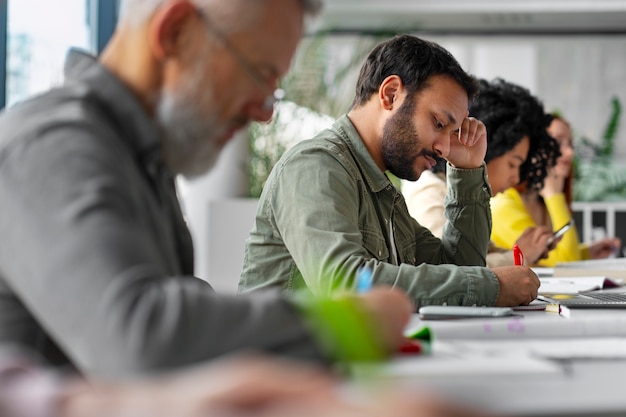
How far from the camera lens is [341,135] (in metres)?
2.25

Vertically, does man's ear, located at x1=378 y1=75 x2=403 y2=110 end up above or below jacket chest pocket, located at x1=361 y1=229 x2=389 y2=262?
above

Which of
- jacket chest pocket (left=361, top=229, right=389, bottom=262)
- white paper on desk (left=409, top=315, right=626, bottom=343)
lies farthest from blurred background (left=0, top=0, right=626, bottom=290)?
white paper on desk (left=409, top=315, right=626, bottom=343)

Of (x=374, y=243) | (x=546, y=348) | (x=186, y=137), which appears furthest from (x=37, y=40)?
(x=546, y=348)

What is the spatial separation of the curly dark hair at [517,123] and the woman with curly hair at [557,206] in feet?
0.34

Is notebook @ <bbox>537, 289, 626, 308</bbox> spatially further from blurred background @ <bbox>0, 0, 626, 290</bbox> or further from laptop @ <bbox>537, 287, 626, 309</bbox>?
blurred background @ <bbox>0, 0, 626, 290</bbox>

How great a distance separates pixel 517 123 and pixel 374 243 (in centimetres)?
144

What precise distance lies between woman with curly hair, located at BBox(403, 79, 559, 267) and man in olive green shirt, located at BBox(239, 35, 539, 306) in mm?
373

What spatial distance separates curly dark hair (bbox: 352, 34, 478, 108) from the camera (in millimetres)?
2293

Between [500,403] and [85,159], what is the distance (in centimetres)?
51

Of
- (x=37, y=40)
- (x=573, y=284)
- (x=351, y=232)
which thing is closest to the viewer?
(x=351, y=232)

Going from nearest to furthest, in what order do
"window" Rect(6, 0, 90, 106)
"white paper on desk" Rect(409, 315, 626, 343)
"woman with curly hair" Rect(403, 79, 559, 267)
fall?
"white paper on desk" Rect(409, 315, 626, 343) < "woman with curly hair" Rect(403, 79, 559, 267) < "window" Rect(6, 0, 90, 106)

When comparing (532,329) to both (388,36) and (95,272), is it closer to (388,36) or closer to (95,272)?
(95,272)

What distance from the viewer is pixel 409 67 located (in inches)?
90.7

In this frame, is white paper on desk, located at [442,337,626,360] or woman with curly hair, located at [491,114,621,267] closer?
white paper on desk, located at [442,337,626,360]
